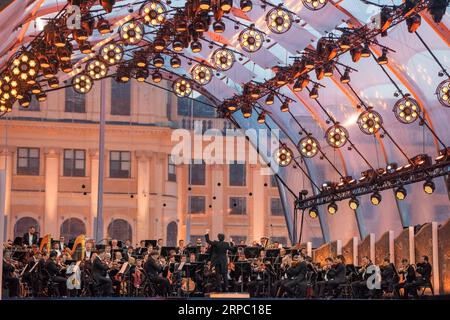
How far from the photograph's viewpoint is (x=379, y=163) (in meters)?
33.7

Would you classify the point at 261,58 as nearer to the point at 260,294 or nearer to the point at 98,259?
the point at 260,294

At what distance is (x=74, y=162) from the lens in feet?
159

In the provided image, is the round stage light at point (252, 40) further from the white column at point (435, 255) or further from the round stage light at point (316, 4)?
the white column at point (435, 255)

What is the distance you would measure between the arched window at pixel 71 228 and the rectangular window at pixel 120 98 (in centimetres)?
588

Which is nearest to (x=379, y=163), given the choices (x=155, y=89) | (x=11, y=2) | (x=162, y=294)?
(x=162, y=294)

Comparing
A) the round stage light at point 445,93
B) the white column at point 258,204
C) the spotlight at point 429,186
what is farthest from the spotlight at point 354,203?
the white column at point 258,204

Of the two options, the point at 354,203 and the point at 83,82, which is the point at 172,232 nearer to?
the point at 354,203

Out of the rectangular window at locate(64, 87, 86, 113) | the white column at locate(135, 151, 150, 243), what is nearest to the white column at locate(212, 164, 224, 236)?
the white column at locate(135, 151, 150, 243)

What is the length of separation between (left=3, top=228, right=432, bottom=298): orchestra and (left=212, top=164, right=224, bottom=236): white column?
69.7ft

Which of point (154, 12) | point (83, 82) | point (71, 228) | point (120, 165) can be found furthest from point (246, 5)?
point (71, 228)

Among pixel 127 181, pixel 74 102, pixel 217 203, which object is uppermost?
pixel 74 102

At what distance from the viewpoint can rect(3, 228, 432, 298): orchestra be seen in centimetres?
2348

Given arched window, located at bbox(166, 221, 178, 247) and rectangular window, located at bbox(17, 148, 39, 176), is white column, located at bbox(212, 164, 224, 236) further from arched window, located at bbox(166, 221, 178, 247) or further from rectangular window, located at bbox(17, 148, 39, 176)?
rectangular window, located at bbox(17, 148, 39, 176)

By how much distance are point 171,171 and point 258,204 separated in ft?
16.8
